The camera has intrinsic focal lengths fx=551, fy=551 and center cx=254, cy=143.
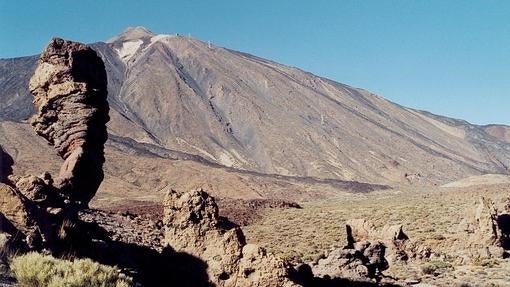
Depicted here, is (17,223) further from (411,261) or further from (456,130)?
(456,130)

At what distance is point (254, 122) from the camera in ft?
389

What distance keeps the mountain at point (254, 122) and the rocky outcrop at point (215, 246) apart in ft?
231

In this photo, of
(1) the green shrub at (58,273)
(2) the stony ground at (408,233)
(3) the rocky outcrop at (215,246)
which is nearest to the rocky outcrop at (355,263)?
(2) the stony ground at (408,233)

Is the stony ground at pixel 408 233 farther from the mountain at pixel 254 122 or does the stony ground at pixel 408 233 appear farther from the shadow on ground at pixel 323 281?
the mountain at pixel 254 122

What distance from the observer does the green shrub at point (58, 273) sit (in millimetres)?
6836

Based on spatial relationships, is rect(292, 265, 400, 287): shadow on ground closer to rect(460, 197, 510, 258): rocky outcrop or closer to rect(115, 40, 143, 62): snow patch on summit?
rect(460, 197, 510, 258): rocky outcrop

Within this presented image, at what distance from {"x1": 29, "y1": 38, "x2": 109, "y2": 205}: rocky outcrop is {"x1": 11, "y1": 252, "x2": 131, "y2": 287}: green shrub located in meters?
9.73

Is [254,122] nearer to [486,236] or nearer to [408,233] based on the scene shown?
[408,233]

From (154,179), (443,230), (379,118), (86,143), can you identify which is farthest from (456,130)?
(86,143)

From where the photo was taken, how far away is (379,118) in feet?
500

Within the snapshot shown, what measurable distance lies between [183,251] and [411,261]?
8691 millimetres

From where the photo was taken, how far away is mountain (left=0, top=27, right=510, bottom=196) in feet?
333

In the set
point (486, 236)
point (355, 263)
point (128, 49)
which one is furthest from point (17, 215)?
point (128, 49)

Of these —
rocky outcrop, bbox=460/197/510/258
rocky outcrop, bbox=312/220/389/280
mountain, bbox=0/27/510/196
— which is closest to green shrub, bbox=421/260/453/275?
rocky outcrop, bbox=312/220/389/280
